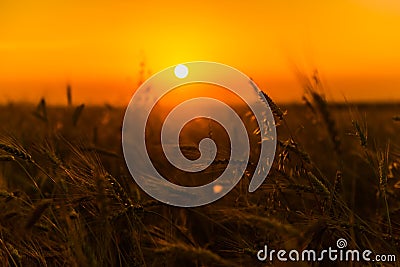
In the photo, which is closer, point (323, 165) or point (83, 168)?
point (83, 168)

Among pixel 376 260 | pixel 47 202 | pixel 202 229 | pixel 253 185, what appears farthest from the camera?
pixel 202 229

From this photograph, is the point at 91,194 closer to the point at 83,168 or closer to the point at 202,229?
the point at 83,168

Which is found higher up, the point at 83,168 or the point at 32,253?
the point at 83,168

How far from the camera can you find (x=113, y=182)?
6.29 feet

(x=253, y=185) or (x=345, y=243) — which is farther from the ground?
(x=253, y=185)

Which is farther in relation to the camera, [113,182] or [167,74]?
[167,74]

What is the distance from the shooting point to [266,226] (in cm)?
144

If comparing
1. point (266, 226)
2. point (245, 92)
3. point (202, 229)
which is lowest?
point (202, 229)

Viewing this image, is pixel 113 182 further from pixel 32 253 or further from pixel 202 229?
pixel 202 229

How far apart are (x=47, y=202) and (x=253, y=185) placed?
69cm

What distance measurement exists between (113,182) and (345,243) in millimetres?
835

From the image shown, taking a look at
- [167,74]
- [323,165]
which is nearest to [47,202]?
[167,74]

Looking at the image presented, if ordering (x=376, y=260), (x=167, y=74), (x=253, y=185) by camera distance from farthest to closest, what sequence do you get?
(x=167, y=74) < (x=253, y=185) < (x=376, y=260)

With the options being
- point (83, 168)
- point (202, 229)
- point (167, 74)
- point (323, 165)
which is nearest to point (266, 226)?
point (83, 168)
